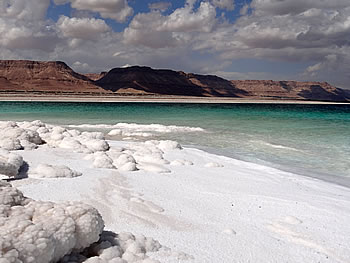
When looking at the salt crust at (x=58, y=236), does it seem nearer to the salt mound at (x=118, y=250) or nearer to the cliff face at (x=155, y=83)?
the salt mound at (x=118, y=250)

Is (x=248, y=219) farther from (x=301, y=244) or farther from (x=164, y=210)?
(x=164, y=210)

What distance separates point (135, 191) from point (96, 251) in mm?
2296

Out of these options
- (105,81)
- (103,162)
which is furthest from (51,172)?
(105,81)

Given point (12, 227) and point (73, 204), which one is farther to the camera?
point (73, 204)

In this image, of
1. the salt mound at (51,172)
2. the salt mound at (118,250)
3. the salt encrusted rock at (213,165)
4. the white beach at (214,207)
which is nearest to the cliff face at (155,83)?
the salt encrusted rock at (213,165)

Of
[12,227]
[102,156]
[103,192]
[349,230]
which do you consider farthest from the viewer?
[102,156]

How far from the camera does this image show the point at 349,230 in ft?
13.5

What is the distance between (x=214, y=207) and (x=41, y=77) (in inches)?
6567

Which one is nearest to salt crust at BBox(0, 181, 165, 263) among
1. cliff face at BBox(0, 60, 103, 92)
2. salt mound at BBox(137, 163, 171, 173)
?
salt mound at BBox(137, 163, 171, 173)

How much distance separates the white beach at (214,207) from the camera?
3.39 m

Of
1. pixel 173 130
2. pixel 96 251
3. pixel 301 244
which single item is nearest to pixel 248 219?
pixel 301 244

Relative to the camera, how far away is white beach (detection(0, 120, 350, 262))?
11.1 ft

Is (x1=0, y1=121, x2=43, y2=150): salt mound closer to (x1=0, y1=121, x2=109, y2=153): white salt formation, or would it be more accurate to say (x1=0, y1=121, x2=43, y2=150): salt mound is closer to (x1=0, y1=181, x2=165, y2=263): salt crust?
(x1=0, y1=121, x2=109, y2=153): white salt formation

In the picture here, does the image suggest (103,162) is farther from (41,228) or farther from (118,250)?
(41,228)
